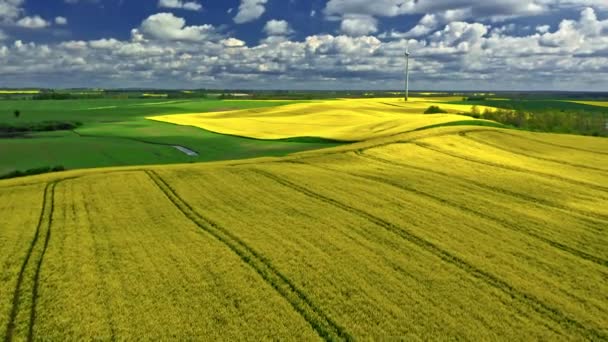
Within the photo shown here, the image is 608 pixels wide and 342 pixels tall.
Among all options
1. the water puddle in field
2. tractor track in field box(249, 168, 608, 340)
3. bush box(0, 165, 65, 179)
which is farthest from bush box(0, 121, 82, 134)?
tractor track in field box(249, 168, 608, 340)

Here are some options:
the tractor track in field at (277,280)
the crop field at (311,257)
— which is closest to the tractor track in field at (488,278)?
the crop field at (311,257)

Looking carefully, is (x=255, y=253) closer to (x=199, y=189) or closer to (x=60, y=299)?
(x=60, y=299)

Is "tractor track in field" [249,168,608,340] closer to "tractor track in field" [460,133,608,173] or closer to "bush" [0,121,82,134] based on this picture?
"tractor track in field" [460,133,608,173]

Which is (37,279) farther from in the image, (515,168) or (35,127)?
(35,127)

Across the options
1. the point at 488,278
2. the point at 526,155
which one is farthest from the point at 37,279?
the point at 526,155

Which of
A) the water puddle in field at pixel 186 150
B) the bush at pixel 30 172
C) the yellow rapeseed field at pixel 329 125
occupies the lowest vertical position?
the water puddle in field at pixel 186 150

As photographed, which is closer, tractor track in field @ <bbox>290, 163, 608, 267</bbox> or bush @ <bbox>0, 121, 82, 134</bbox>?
tractor track in field @ <bbox>290, 163, 608, 267</bbox>

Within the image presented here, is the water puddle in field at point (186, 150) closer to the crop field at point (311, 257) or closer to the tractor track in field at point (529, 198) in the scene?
the crop field at point (311, 257)
